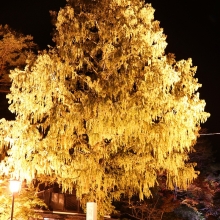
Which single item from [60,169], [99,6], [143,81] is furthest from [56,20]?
[60,169]

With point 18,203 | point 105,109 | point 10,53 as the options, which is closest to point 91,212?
point 105,109

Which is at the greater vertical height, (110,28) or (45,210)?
(110,28)

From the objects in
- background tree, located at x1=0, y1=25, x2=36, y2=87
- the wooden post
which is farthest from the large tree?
background tree, located at x1=0, y1=25, x2=36, y2=87

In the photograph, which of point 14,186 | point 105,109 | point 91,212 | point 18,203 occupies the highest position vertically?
point 105,109

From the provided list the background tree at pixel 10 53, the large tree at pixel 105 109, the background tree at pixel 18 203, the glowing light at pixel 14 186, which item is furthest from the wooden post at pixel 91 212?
the background tree at pixel 10 53

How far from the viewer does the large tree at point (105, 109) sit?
1106 cm

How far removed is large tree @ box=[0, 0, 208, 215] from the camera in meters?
11.1

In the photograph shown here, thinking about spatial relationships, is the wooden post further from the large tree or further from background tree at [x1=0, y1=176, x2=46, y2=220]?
background tree at [x1=0, y1=176, x2=46, y2=220]

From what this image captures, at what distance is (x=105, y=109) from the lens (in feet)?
35.7

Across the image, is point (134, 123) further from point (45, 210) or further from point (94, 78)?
point (45, 210)

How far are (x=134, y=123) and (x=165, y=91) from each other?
1.42 metres

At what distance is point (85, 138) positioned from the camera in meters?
11.9

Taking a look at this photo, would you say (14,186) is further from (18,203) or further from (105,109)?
(105,109)

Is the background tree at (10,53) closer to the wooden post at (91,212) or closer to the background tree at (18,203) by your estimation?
the background tree at (18,203)
